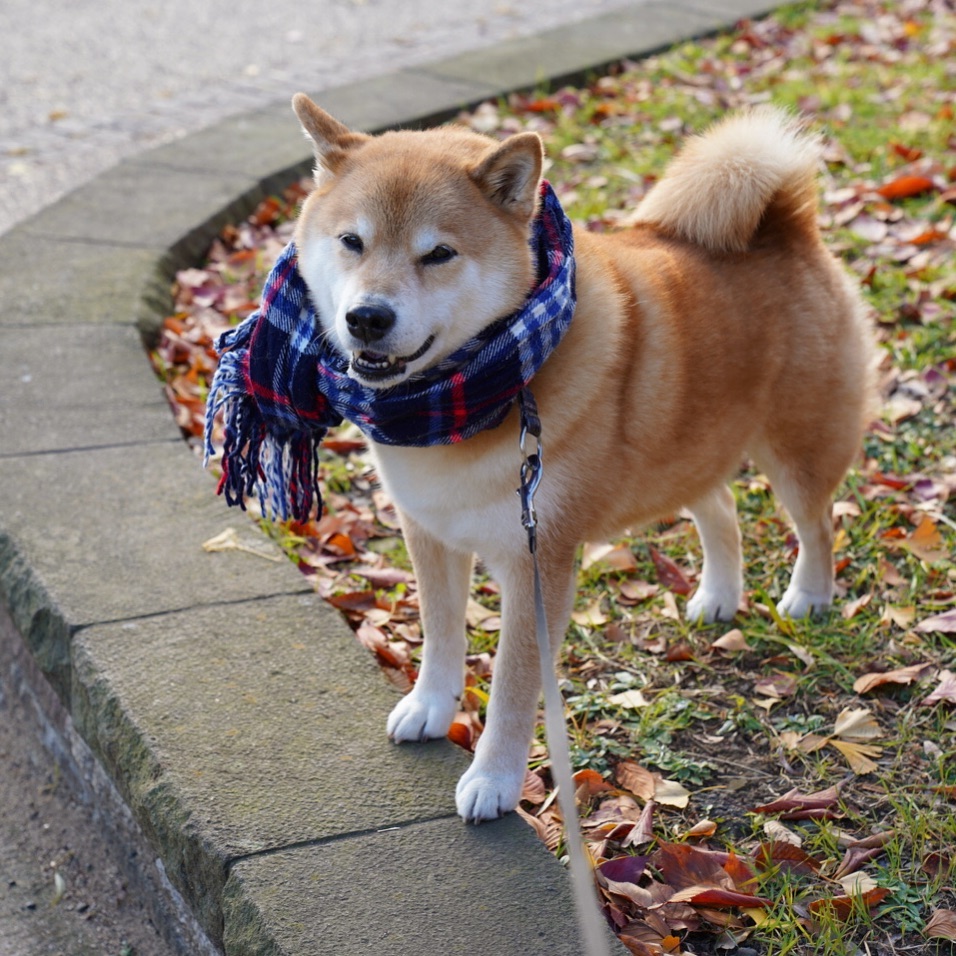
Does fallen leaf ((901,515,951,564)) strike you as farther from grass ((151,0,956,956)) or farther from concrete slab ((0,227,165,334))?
concrete slab ((0,227,165,334))

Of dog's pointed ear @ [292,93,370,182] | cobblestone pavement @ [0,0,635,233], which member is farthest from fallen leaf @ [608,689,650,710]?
cobblestone pavement @ [0,0,635,233]

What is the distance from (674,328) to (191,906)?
1574 millimetres

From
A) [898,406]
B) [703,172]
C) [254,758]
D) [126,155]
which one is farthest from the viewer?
[126,155]

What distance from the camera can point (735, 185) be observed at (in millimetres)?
2832

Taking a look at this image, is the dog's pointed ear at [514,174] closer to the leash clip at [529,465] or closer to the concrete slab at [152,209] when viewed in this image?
A: the leash clip at [529,465]

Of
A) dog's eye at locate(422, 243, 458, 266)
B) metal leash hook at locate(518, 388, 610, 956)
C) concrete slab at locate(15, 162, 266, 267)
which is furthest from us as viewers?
concrete slab at locate(15, 162, 266, 267)

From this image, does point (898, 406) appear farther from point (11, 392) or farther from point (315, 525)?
point (11, 392)

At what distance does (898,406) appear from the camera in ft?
12.9

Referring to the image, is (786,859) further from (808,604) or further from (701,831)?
(808,604)

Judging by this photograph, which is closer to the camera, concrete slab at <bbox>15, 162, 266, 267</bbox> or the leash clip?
the leash clip

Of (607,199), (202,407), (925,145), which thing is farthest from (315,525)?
(925,145)

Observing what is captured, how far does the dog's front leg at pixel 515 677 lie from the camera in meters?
2.41

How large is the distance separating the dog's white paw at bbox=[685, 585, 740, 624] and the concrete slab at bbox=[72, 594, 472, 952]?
903 mm

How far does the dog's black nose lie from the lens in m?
2.17
